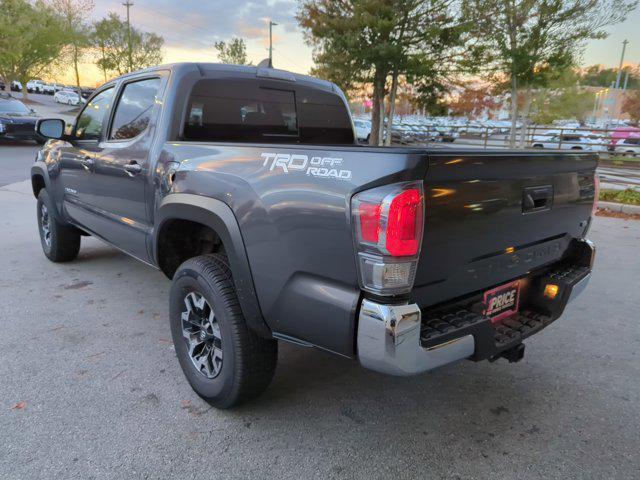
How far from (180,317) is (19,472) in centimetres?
106

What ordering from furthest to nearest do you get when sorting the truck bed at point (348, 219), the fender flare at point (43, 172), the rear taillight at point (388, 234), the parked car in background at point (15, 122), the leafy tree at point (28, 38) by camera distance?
the leafy tree at point (28, 38), the parked car in background at point (15, 122), the fender flare at point (43, 172), the truck bed at point (348, 219), the rear taillight at point (388, 234)

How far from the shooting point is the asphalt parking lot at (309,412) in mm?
2273

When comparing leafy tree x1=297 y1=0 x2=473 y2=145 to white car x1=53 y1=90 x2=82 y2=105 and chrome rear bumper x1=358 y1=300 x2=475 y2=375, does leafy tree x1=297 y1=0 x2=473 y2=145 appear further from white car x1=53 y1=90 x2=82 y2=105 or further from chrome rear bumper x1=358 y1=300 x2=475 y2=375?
white car x1=53 y1=90 x2=82 y2=105

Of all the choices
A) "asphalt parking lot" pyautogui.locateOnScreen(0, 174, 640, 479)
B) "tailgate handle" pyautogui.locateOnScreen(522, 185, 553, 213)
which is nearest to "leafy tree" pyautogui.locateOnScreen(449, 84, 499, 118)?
"asphalt parking lot" pyautogui.locateOnScreen(0, 174, 640, 479)

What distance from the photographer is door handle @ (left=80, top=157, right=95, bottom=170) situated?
3.92 m

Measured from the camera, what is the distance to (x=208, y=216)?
2.51 m

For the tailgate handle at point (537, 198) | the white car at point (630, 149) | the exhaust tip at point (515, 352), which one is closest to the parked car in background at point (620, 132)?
the white car at point (630, 149)

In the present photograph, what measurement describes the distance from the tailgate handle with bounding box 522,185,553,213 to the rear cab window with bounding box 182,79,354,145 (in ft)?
6.44

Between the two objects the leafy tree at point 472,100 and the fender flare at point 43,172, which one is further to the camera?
the leafy tree at point 472,100

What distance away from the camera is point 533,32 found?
518 inches

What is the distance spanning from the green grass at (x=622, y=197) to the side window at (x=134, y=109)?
352 inches

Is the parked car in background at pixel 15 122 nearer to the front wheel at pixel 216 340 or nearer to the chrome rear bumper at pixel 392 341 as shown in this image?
the front wheel at pixel 216 340

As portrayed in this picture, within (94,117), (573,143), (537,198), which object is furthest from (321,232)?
(573,143)

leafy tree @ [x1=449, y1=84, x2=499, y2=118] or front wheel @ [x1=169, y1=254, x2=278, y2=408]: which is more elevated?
leafy tree @ [x1=449, y1=84, x2=499, y2=118]
